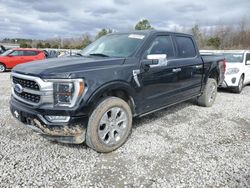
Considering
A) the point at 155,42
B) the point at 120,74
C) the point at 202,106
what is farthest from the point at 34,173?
the point at 202,106

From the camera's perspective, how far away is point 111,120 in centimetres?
350

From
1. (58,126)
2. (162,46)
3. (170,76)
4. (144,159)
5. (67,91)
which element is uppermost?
(162,46)

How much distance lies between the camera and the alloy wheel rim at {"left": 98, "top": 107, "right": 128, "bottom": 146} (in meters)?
3.39

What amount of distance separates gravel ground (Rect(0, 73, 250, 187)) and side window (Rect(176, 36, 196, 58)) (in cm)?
146

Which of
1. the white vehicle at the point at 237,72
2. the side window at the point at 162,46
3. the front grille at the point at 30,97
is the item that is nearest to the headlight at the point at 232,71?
the white vehicle at the point at 237,72

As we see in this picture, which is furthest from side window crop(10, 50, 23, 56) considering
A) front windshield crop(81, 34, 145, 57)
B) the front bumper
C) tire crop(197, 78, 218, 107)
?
the front bumper

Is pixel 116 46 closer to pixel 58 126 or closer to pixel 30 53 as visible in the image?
pixel 58 126

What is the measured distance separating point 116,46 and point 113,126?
1528 mm

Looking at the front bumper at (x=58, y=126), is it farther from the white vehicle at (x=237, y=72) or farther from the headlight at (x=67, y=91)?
the white vehicle at (x=237, y=72)

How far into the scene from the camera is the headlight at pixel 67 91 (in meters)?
2.93

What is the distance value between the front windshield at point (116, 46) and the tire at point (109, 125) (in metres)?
0.93

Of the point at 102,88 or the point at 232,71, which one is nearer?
the point at 102,88

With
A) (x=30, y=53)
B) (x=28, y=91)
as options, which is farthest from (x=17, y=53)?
(x=28, y=91)

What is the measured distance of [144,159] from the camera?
332 centimetres
